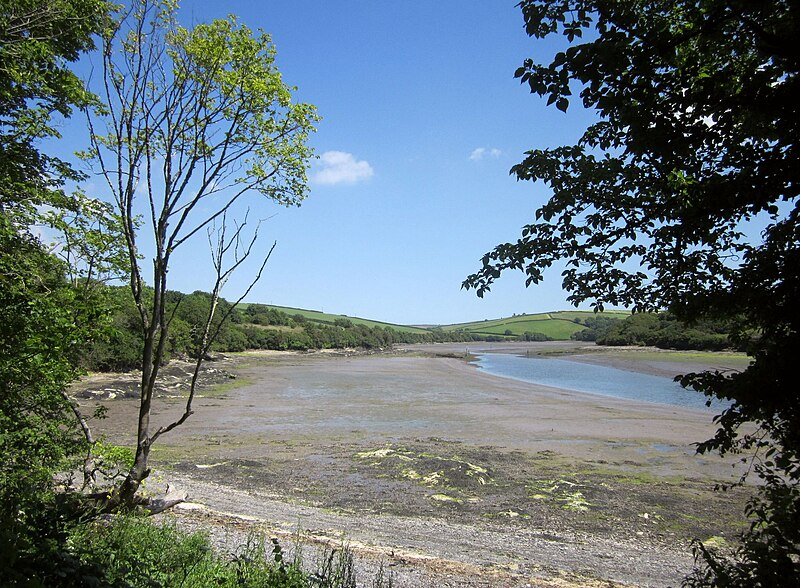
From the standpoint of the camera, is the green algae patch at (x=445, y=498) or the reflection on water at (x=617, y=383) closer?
the green algae patch at (x=445, y=498)

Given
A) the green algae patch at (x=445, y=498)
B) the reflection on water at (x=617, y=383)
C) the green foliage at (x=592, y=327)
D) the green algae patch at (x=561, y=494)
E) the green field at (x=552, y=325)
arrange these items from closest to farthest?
1. the green algae patch at (x=561, y=494)
2. the green algae patch at (x=445, y=498)
3. the reflection on water at (x=617, y=383)
4. the green foliage at (x=592, y=327)
5. the green field at (x=552, y=325)

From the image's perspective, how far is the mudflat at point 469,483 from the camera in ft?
29.8

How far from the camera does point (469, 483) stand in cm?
1442

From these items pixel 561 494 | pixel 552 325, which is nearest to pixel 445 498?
pixel 561 494

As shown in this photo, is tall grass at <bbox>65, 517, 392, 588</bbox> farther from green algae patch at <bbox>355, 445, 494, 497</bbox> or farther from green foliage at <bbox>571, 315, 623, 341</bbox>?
green foliage at <bbox>571, 315, 623, 341</bbox>

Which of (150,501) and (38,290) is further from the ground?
(38,290)

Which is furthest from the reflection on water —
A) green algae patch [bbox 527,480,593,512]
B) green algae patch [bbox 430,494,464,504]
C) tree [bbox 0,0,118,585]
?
tree [bbox 0,0,118,585]

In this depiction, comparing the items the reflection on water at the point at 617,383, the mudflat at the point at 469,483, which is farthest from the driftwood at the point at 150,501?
the reflection on water at the point at 617,383

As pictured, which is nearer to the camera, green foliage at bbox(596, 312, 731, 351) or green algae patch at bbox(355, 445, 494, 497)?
green algae patch at bbox(355, 445, 494, 497)

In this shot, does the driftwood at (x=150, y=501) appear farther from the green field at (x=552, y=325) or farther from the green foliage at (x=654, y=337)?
the green field at (x=552, y=325)

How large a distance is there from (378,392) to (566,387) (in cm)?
1634

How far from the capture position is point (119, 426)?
2269 cm

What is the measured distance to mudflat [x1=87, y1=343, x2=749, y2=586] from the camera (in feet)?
29.8

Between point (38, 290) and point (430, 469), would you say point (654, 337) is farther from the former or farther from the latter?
point (38, 290)
